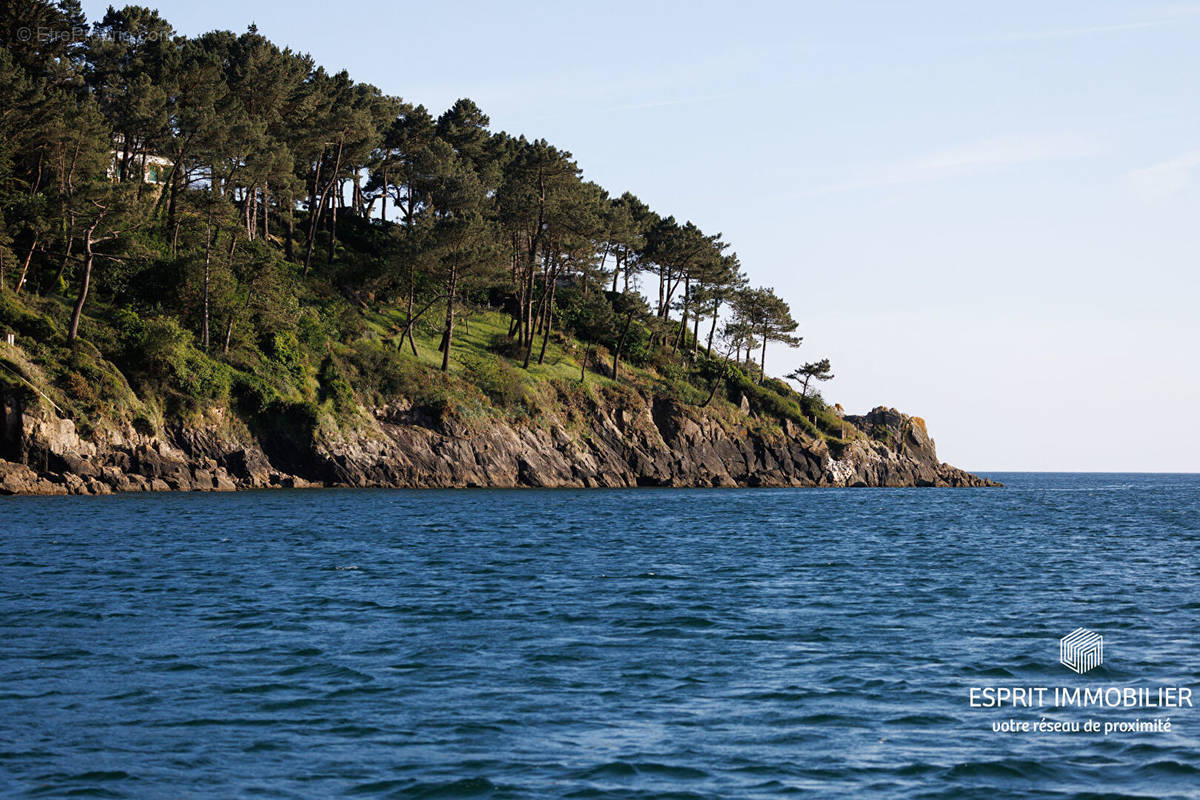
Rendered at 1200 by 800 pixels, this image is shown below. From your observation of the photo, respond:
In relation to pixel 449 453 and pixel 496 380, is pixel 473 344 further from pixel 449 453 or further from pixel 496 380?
pixel 449 453

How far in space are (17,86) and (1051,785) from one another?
71249 mm

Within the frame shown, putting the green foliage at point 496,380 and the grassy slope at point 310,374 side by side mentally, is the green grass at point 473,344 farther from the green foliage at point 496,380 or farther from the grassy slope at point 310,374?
the green foliage at point 496,380

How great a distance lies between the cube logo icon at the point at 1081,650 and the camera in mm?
18391

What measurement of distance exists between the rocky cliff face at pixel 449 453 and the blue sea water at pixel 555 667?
17882mm

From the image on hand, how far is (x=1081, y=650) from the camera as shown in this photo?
1953 centimetres

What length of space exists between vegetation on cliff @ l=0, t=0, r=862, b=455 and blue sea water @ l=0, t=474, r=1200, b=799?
28.8 m

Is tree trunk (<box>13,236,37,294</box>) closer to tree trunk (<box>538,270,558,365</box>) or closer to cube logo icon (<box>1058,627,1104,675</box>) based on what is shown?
tree trunk (<box>538,270,558,365</box>)

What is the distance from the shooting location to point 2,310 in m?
56.8

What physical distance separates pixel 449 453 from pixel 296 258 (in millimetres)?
31131

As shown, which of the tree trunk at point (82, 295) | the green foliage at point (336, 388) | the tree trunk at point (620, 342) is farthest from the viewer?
the tree trunk at point (620, 342)

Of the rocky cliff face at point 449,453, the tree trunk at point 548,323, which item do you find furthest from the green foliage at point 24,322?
the tree trunk at point 548,323

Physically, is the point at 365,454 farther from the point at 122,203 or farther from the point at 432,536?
the point at 432,536

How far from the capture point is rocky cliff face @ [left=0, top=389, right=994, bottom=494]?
176 ft

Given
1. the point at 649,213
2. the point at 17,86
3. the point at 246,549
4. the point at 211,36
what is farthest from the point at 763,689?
the point at 649,213
